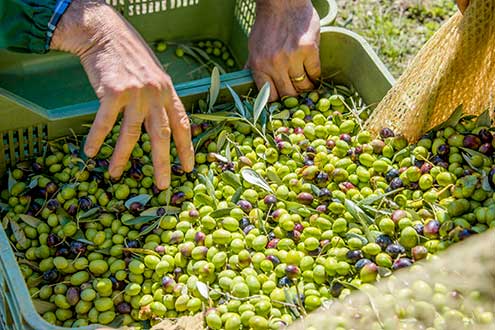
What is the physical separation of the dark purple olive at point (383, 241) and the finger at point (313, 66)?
0.72 meters

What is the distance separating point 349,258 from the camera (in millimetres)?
1759

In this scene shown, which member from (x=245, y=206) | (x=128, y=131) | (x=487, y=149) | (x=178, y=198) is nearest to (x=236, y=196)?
(x=245, y=206)

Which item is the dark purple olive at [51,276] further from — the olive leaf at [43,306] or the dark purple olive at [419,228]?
the dark purple olive at [419,228]

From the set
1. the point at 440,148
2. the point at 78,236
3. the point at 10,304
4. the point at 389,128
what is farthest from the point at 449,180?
the point at 10,304

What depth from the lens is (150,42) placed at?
2729 mm

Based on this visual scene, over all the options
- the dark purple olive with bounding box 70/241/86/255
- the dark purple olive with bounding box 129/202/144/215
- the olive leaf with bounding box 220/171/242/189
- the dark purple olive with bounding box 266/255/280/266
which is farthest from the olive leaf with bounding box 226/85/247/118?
the dark purple olive with bounding box 70/241/86/255

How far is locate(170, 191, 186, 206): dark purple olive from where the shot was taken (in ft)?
6.57

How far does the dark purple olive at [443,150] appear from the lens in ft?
6.44

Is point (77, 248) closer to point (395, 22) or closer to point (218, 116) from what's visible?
point (218, 116)

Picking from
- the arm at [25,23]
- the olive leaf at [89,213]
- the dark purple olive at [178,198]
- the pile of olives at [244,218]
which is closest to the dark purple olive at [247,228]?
the pile of olives at [244,218]

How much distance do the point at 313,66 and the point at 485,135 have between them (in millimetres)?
623

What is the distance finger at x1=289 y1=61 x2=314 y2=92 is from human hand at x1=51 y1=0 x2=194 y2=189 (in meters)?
0.52

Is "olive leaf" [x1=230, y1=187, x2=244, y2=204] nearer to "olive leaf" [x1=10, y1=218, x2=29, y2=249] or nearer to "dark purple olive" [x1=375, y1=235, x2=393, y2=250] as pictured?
"dark purple olive" [x1=375, y1=235, x2=393, y2=250]

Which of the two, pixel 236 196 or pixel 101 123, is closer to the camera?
pixel 101 123
